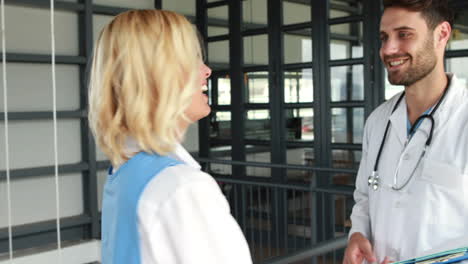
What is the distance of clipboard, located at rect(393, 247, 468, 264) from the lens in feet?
4.28

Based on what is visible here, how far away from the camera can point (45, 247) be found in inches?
202

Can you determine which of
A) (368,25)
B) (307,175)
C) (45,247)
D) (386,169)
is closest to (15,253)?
(45,247)

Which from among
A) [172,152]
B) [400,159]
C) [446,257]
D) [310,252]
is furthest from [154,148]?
[310,252]

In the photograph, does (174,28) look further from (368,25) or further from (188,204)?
(368,25)

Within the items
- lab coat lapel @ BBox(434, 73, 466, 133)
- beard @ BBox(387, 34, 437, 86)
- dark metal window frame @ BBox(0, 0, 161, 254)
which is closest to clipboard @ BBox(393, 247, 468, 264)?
lab coat lapel @ BBox(434, 73, 466, 133)

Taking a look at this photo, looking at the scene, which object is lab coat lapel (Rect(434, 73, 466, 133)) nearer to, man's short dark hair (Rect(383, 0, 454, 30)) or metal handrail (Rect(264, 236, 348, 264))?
man's short dark hair (Rect(383, 0, 454, 30))

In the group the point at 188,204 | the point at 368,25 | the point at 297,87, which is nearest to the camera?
the point at 188,204

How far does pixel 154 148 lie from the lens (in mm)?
926

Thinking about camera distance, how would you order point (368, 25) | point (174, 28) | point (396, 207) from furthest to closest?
point (368, 25) < point (396, 207) < point (174, 28)

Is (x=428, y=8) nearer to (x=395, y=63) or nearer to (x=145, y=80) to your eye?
(x=395, y=63)

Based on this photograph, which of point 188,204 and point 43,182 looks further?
point 43,182

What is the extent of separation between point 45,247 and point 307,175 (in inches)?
105

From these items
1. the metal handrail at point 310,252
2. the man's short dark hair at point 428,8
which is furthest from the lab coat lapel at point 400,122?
the metal handrail at point 310,252

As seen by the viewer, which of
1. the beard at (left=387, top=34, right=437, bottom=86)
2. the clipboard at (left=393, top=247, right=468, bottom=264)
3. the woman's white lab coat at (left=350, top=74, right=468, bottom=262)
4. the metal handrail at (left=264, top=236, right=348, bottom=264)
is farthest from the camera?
the metal handrail at (left=264, top=236, right=348, bottom=264)
